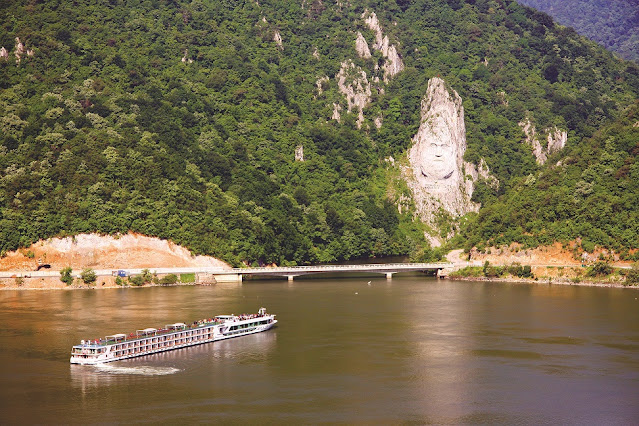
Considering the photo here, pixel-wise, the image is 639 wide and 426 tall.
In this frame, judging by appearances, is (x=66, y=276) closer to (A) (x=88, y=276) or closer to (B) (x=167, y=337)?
(A) (x=88, y=276)

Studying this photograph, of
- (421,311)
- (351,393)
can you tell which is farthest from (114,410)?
(421,311)

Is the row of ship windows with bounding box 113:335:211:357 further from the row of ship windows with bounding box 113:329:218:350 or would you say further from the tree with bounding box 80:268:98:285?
the tree with bounding box 80:268:98:285

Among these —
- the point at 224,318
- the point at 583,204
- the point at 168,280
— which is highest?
the point at 583,204

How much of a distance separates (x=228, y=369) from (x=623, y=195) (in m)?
106

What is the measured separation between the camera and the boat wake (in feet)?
265

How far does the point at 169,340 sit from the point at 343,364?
20.7 meters

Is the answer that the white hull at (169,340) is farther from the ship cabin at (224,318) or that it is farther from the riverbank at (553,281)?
the riverbank at (553,281)

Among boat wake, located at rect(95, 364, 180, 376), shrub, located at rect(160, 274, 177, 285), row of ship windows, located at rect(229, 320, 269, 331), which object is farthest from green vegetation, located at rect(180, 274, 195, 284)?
boat wake, located at rect(95, 364, 180, 376)

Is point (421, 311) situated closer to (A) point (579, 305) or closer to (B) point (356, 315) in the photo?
(B) point (356, 315)

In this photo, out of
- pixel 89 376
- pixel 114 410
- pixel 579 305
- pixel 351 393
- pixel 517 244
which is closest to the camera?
pixel 114 410

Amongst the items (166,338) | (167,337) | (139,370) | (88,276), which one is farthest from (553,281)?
(139,370)

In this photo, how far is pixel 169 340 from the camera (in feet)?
302

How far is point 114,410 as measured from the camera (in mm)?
68250

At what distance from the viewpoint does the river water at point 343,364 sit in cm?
6844
